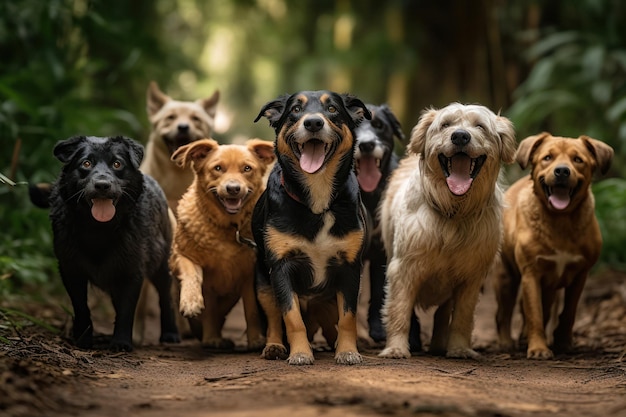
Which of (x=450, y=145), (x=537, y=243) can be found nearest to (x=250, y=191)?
(x=450, y=145)

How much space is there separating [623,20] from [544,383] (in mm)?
8767

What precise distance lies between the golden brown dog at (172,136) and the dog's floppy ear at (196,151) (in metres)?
1.61

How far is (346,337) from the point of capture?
19.2 feet

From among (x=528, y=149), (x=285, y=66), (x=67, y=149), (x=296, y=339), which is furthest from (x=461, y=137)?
(x=285, y=66)

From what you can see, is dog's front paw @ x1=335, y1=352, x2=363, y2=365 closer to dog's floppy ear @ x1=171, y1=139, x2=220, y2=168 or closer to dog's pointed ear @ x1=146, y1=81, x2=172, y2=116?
dog's floppy ear @ x1=171, y1=139, x2=220, y2=168

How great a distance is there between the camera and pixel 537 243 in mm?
6988

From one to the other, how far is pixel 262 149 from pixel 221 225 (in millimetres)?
696

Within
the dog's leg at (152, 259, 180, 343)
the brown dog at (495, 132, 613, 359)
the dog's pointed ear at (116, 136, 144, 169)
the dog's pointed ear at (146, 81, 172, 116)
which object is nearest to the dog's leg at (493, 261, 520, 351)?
the brown dog at (495, 132, 613, 359)

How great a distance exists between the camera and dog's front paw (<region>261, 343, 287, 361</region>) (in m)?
6.02

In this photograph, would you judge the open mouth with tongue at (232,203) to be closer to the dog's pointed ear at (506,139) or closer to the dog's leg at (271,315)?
the dog's leg at (271,315)

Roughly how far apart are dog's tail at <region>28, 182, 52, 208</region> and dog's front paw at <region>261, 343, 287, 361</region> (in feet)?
8.18

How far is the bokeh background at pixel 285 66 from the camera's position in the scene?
941 cm

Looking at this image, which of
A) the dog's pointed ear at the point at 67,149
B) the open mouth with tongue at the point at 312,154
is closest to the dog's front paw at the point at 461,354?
the open mouth with tongue at the point at 312,154

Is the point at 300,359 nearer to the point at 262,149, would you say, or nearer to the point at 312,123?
the point at 312,123
